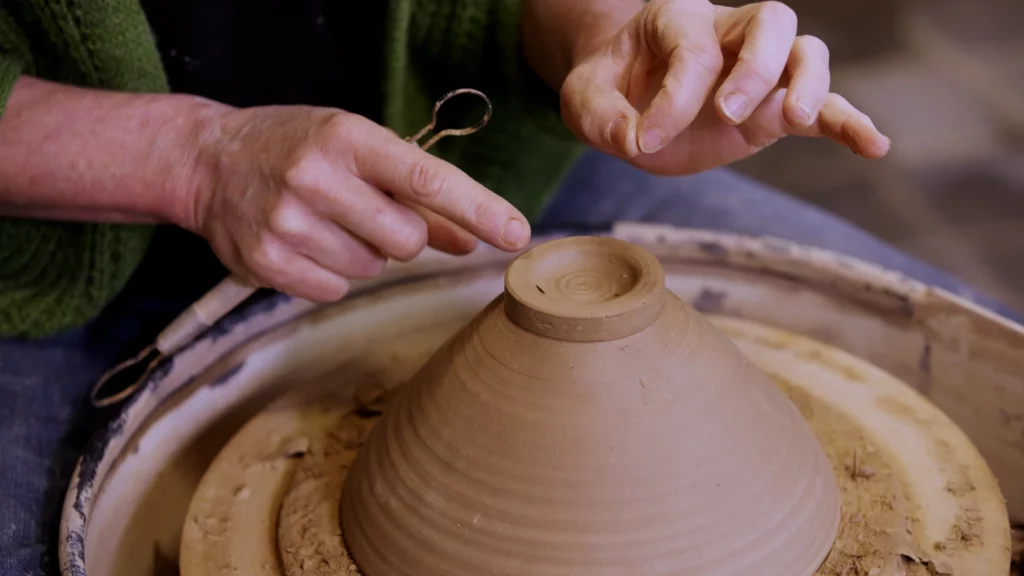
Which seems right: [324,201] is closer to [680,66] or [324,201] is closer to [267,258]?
[267,258]

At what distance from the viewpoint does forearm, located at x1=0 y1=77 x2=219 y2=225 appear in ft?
3.05

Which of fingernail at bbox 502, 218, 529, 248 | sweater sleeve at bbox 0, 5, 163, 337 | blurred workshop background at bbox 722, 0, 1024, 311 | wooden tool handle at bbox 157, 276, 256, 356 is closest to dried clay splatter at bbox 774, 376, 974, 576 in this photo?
fingernail at bbox 502, 218, 529, 248

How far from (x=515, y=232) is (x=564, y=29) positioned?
1.35ft

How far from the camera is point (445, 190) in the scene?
2.62 feet

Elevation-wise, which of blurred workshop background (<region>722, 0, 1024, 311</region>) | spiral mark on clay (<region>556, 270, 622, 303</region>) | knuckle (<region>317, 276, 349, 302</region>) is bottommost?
blurred workshop background (<region>722, 0, 1024, 311</region>)

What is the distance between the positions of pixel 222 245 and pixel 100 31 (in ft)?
0.90

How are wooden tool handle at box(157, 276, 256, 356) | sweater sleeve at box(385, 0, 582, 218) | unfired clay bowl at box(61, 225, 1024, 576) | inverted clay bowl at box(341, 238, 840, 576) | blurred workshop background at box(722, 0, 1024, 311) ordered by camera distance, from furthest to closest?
blurred workshop background at box(722, 0, 1024, 311) → sweater sleeve at box(385, 0, 582, 218) → wooden tool handle at box(157, 276, 256, 356) → unfired clay bowl at box(61, 225, 1024, 576) → inverted clay bowl at box(341, 238, 840, 576)

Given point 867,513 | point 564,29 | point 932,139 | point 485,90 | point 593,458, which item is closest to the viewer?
point 593,458

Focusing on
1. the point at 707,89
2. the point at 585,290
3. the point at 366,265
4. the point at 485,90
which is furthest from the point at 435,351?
the point at 485,90

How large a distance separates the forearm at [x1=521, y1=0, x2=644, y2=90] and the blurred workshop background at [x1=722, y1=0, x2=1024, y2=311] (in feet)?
4.94

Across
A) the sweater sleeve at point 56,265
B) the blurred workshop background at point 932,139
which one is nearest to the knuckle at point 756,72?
the sweater sleeve at point 56,265

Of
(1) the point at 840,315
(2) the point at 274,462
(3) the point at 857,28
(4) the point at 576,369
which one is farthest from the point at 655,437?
(3) the point at 857,28

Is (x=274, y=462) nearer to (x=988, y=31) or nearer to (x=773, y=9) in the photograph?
(x=773, y=9)

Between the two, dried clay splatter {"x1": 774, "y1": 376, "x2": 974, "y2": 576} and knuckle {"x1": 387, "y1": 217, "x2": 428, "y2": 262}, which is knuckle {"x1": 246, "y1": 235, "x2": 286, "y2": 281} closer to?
knuckle {"x1": 387, "y1": 217, "x2": 428, "y2": 262}
